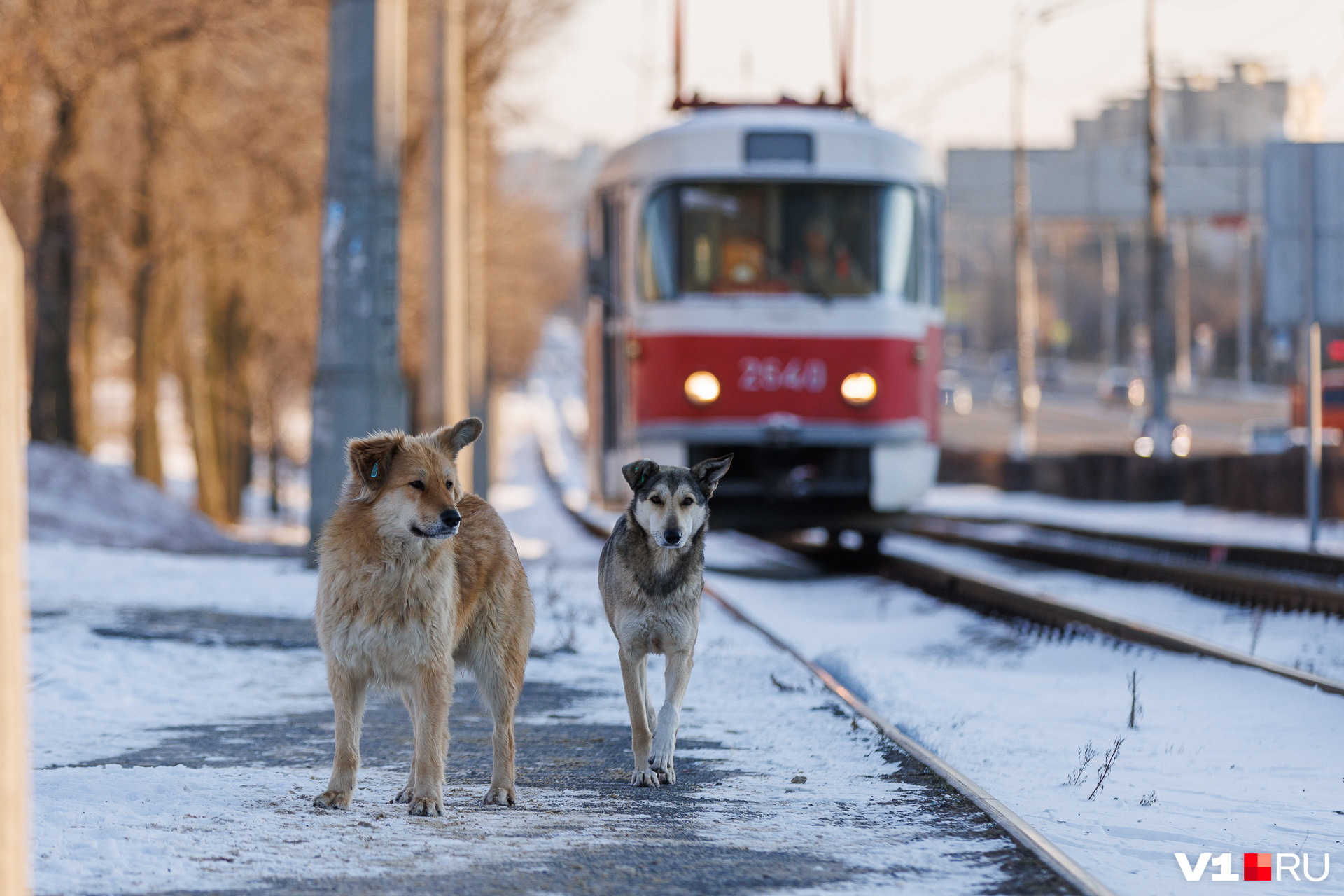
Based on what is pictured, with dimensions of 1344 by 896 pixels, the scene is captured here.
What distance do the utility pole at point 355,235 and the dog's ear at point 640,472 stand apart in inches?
281

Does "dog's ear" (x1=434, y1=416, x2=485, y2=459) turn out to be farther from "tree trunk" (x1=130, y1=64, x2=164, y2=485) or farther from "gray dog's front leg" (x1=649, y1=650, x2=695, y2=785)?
"tree trunk" (x1=130, y1=64, x2=164, y2=485)

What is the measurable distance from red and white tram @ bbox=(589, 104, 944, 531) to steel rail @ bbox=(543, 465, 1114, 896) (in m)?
4.43

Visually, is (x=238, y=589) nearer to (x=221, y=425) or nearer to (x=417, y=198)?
(x=417, y=198)

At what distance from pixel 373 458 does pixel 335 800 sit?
111cm

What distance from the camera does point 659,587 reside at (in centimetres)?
678

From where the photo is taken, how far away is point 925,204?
15664mm

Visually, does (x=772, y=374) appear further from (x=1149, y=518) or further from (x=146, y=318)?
(x=146, y=318)

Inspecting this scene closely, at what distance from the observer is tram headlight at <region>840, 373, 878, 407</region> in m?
15.0

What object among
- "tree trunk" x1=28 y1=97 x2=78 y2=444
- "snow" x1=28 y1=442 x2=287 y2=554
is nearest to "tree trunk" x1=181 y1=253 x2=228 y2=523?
"tree trunk" x1=28 y1=97 x2=78 y2=444

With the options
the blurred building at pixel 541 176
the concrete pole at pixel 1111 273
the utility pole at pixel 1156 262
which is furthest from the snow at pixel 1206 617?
the concrete pole at pixel 1111 273

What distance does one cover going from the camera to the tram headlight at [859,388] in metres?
15.0

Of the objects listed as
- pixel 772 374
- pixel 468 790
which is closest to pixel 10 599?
pixel 468 790

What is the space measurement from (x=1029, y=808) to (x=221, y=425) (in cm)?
2933

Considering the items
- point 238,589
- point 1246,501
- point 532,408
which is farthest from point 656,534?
point 532,408
